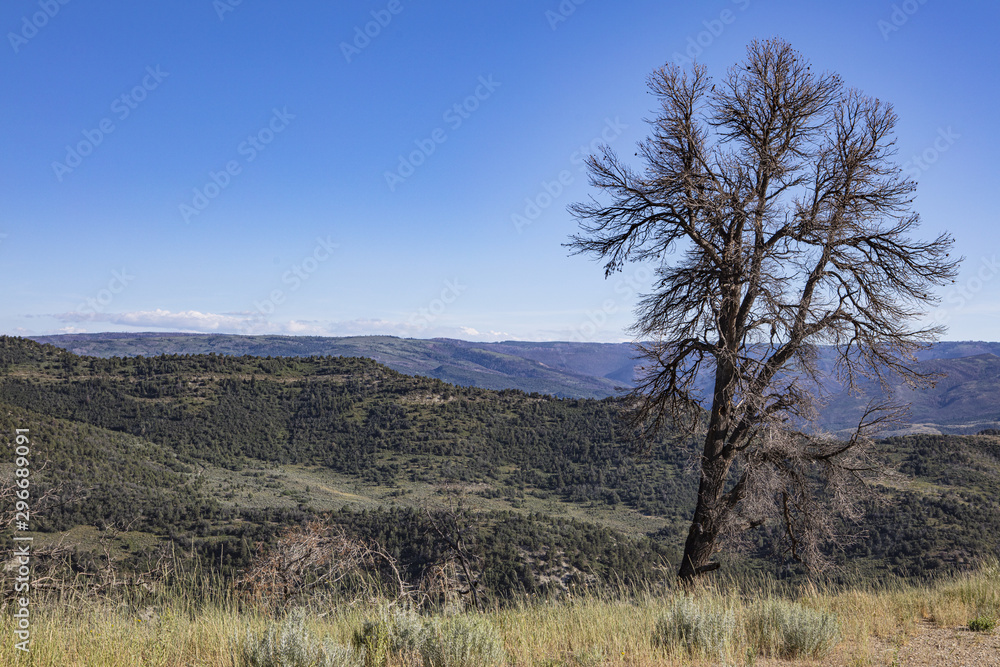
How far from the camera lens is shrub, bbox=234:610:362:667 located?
3.89 meters

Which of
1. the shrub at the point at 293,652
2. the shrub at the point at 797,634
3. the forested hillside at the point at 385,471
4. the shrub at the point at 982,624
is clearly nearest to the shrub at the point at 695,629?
the shrub at the point at 797,634

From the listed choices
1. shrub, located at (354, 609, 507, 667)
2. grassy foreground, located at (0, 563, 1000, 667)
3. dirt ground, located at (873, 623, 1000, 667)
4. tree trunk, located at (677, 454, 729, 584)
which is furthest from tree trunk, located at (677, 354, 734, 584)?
shrub, located at (354, 609, 507, 667)

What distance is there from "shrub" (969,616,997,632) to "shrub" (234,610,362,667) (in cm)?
648

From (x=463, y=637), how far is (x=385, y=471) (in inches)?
1660

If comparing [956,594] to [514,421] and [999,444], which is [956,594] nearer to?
[999,444]

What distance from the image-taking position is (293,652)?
394 centimetres

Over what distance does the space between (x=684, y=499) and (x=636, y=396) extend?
35.3 m

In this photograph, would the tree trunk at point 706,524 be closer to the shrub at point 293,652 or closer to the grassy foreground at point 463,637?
the grassy foreground at point 463,637

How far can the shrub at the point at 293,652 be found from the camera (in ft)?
12.8

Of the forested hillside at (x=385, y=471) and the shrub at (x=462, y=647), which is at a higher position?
the shrub at (x=462, y=647)

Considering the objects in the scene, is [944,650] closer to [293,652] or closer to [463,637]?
[463,637]

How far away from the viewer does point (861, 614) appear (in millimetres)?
6539

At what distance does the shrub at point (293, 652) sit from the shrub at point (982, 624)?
6479mm

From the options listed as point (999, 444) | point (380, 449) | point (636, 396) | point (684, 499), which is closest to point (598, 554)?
point (684, 499)
